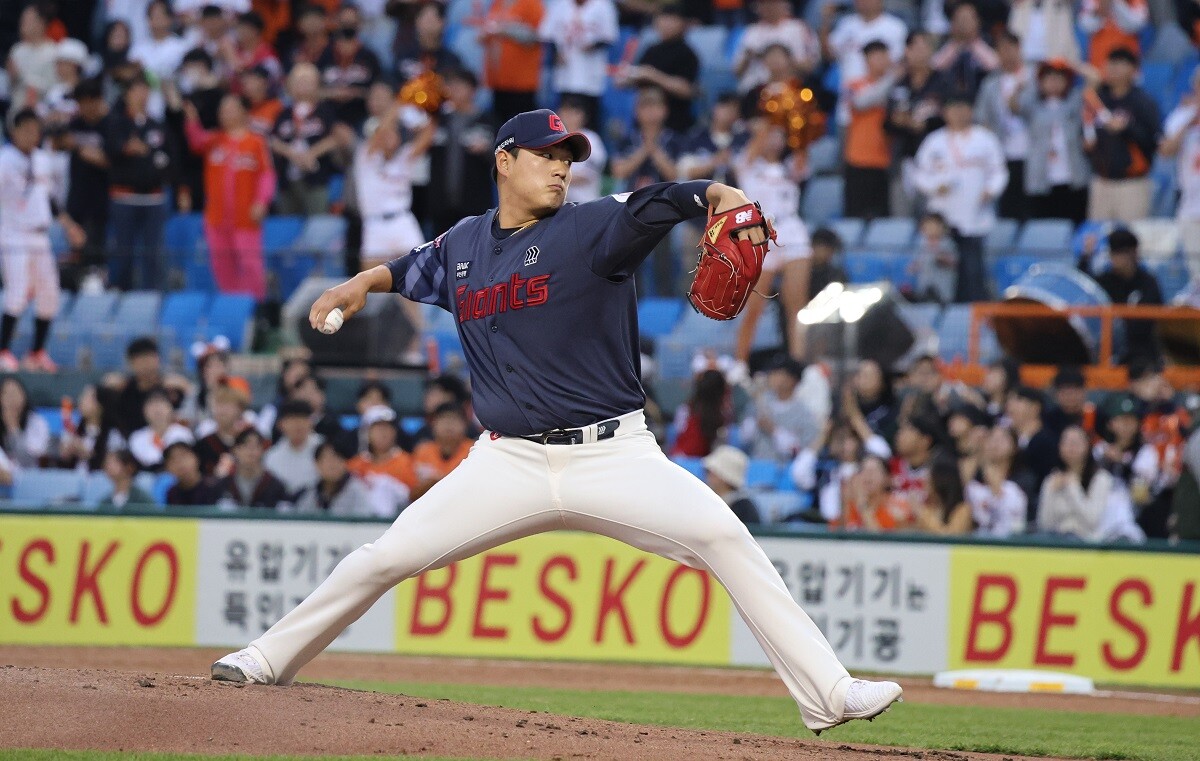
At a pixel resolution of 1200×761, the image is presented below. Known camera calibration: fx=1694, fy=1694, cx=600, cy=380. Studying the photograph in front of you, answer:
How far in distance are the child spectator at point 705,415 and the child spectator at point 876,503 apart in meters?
1.21

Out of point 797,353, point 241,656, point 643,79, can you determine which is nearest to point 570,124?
point 643,79

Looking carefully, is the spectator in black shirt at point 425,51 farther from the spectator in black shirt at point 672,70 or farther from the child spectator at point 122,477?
the child spectator at point 122,477

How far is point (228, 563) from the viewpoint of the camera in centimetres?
1155

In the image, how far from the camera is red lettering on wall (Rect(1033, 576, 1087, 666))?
10.7 meters

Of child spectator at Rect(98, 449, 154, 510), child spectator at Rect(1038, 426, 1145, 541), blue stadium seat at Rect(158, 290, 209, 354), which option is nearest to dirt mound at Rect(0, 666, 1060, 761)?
child spectator at Rect(1038, 426, 1145, 541)

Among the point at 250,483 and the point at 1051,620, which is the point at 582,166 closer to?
the point at 250,483

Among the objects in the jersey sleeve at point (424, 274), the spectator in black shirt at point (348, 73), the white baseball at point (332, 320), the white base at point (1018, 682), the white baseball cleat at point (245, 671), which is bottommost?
the white base at point (1018, 682)

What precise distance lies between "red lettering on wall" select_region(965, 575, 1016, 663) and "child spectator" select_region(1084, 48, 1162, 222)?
4729 mm

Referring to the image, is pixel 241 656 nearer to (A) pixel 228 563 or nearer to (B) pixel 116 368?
(A) pixel 228 563

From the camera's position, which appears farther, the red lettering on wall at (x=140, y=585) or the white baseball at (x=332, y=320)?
the red lettering on wall at (x=140, y=585)

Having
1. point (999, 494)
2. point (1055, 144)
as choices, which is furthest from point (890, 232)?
point (999, 494)

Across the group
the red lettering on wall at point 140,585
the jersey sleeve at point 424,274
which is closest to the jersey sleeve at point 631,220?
the jersey sleeve at point 424,274

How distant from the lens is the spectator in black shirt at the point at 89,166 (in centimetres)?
1570

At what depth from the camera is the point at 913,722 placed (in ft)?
27.3
